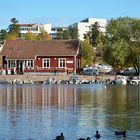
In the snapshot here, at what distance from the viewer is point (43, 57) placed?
366ft

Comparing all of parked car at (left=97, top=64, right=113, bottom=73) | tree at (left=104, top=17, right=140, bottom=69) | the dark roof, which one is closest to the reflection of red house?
the dark roof

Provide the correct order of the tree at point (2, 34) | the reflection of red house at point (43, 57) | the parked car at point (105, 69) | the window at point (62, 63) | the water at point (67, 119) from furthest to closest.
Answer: the tree at point (2, 34) < the parked car at point (105, 69) < the window at point (62, 63) < the reflection of red house at point (43, 57) < the water at point (67, 119)

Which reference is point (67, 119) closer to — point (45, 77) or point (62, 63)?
point (45, 77)

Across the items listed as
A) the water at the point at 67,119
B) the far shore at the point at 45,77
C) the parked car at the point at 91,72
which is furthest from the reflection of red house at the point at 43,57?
the water at the point at 67,119

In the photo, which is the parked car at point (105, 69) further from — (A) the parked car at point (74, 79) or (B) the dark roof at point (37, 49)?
(A) the parked car at point (74, 79)

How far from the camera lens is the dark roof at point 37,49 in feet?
366

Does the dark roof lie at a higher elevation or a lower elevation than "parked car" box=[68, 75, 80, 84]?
higher

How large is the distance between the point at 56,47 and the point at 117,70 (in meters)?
14.0

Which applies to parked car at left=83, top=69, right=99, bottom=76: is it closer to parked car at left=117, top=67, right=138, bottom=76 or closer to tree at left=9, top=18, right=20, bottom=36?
parked car at left=117, top=67, right=138, bottom=76

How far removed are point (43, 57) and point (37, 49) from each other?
2791mm

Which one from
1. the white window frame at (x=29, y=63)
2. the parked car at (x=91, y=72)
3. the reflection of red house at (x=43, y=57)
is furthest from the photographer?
the white window frame at (x=29, y=63)

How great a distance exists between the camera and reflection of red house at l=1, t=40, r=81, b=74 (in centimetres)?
11031

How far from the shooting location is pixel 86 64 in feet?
455

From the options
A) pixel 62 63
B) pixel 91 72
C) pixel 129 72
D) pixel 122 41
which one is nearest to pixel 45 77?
pixel 62 63
